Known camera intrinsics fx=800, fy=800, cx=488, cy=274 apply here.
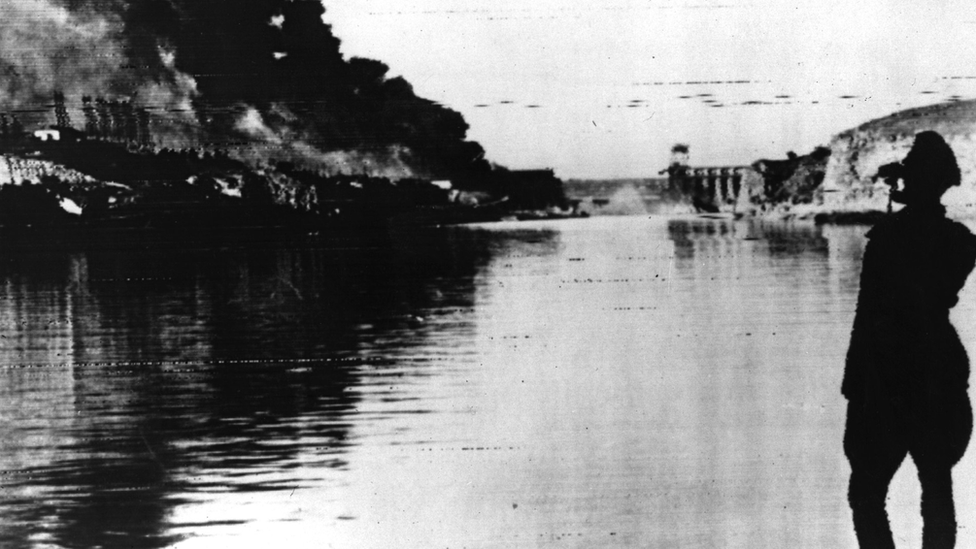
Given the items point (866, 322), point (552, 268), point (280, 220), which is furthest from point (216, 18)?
point (866, 322)

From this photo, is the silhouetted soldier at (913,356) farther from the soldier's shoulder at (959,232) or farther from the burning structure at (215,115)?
the burning structure at (215,115)

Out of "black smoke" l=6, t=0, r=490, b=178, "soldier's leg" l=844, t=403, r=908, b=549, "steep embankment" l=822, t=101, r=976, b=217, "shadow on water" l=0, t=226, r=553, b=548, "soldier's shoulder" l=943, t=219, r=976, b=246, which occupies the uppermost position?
"black smoke" l=6, t=0, r=490, b=178

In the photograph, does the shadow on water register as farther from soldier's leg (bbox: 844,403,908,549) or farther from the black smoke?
soldier's leg (bbox: 844,403,908,549)

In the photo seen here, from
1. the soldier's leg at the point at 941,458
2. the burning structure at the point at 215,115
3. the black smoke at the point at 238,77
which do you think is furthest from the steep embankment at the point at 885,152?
the black smoke at the point at 238,77

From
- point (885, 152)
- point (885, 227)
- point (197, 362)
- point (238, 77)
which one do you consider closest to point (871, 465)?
point (885, 227)

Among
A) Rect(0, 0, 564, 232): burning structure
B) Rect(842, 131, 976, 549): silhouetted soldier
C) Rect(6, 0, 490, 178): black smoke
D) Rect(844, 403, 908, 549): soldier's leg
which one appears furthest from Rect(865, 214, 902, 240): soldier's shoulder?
Rect(6, 0, 490, 178): black smoke
